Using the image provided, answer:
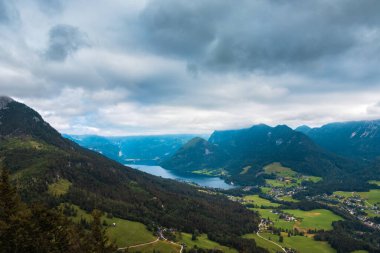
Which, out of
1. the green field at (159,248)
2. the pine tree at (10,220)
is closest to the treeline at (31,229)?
the pine tree at (10,220)

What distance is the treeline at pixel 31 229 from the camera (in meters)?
62.6

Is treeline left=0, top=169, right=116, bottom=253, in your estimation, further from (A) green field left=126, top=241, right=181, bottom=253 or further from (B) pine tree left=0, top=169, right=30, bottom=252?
(A) green field left=126, top=241, right=181, bottom=253

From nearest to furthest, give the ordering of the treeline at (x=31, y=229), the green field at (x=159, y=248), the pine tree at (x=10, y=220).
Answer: the pine tree at (x=10, y=220)
the treeline at (x=31, y=229)
the green field at (x=159, y=248)

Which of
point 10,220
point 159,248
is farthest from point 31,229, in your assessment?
point 159,248

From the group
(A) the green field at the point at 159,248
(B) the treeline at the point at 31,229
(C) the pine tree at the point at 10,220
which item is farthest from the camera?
(A) the green field at the point at 159,248

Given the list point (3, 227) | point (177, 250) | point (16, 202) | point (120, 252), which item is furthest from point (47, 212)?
point (177, 250)

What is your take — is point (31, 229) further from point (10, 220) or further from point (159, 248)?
point (159, 248)

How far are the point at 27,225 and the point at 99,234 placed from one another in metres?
14.7

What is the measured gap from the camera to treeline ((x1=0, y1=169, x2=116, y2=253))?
62562 millimetres

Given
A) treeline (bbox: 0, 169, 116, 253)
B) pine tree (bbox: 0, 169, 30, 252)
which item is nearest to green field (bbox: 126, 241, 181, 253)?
treeline (bbox: 0, 169, 116, 253)

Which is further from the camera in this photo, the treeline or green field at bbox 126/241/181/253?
green field at bbox 126/241/181/253

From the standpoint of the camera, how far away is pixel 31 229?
2562 inches

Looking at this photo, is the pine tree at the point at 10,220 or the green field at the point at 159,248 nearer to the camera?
the pine tree at the point at 10,220

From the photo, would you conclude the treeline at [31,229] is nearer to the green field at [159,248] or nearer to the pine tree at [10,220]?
the pine tree at [10,220]
